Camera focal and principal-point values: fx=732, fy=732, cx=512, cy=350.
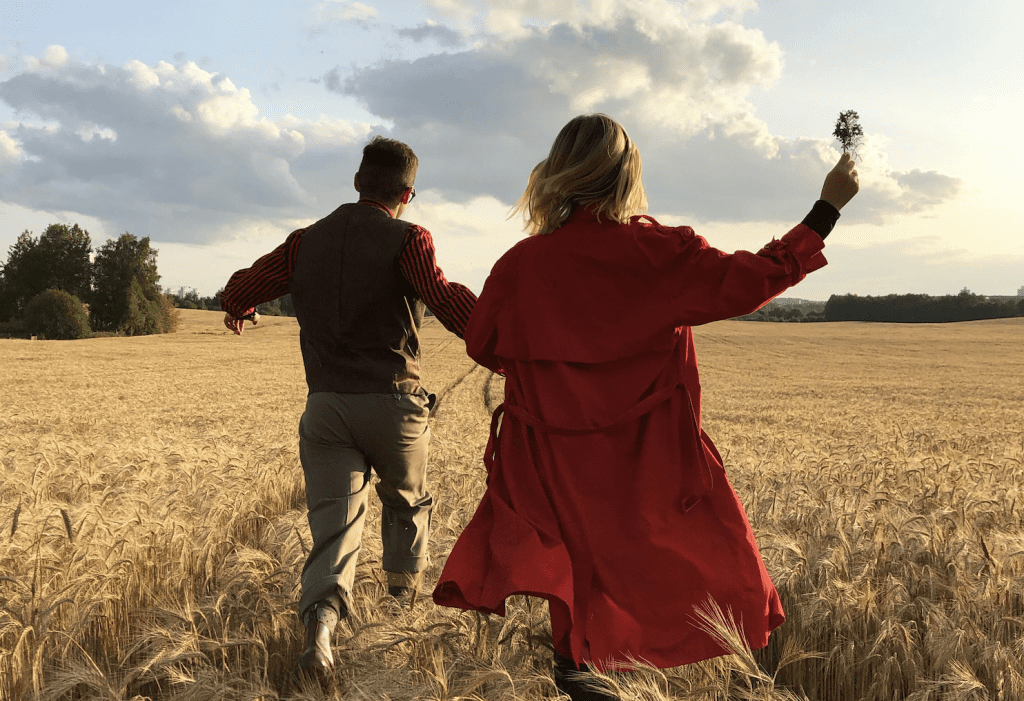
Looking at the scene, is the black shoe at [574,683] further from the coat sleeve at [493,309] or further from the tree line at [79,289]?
the tree line at [79,289]

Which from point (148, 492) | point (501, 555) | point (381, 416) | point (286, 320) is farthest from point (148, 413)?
point (286, 320)

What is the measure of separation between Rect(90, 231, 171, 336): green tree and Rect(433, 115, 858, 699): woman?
203 ft

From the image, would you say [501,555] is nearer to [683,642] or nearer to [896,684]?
[683,642]

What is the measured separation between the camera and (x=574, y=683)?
2232 millimetres

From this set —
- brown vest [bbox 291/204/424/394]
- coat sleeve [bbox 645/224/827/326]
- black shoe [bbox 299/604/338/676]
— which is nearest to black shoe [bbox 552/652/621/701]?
black shoe [bbox 299/604/338/676]

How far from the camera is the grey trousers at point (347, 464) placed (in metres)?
2.79

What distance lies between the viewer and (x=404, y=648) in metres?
2.56

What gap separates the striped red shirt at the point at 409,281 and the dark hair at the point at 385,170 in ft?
0.20

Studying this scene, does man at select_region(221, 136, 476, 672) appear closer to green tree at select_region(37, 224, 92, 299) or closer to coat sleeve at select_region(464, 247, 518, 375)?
coat sleeve at select_region(464, 247, 518, 375)

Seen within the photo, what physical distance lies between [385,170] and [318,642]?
1831mm

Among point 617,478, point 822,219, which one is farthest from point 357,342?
point 822,219

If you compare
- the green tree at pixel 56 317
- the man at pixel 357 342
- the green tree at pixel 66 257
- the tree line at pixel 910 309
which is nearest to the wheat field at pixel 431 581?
Answer: the man at pixel 357 342

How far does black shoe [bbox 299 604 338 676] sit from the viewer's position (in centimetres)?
245

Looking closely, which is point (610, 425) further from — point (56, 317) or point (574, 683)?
point (56, 317)
